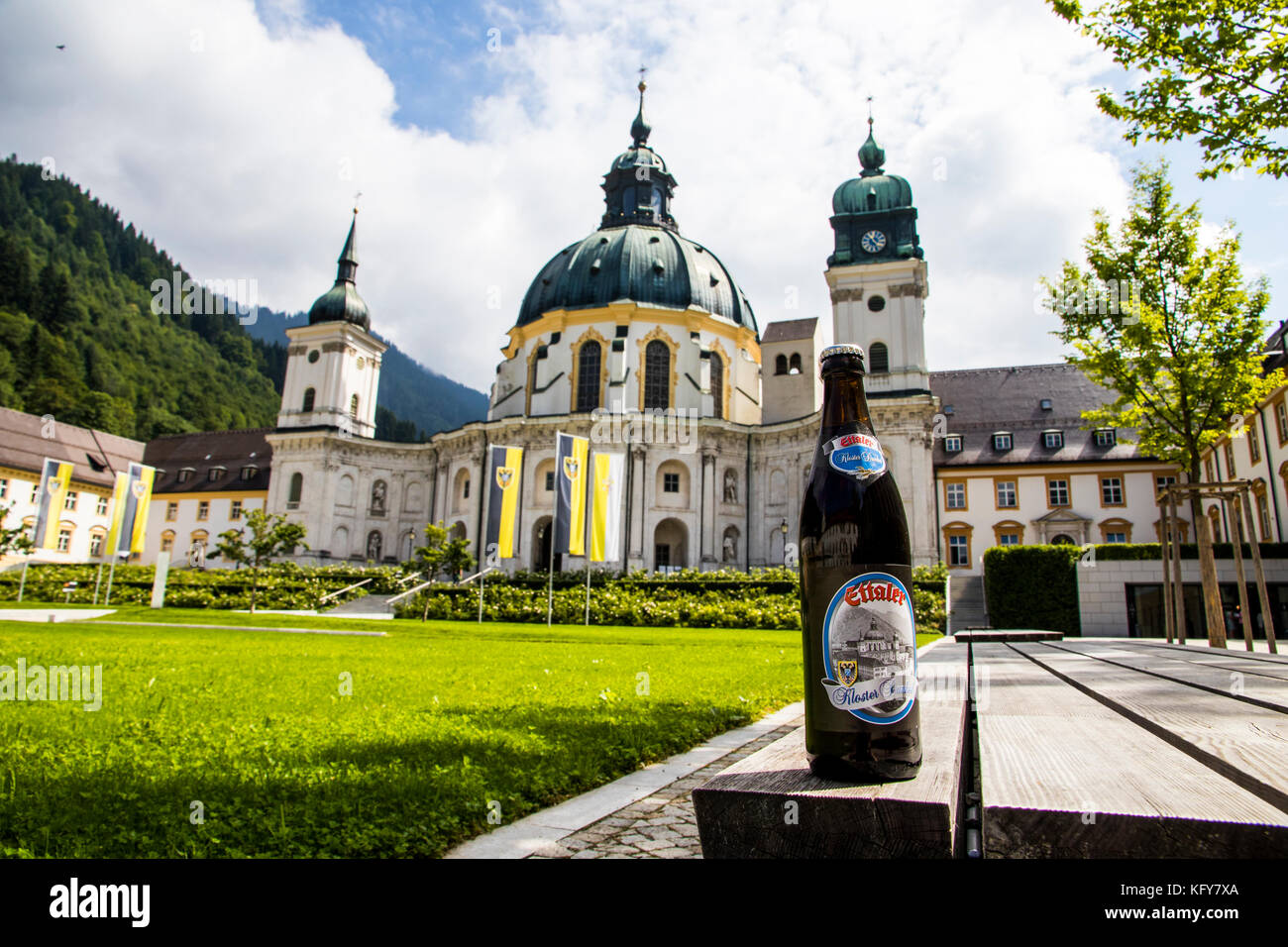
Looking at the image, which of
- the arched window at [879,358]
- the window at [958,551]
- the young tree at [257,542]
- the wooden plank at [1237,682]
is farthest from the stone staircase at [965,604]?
the young tree at [257,542]

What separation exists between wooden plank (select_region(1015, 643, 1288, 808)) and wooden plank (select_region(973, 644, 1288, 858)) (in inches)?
1.0

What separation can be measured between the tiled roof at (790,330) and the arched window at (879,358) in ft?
39.5

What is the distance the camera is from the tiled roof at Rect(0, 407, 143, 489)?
56.6m

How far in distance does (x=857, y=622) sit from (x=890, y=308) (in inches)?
1729

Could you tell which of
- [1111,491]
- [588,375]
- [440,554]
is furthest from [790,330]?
[440,554]

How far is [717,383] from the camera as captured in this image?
5028 centimetres

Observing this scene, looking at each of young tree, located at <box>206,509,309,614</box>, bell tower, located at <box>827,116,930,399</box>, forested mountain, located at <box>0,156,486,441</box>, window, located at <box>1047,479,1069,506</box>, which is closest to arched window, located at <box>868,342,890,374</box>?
bell tower, located at <box>827,116,930,399</box>

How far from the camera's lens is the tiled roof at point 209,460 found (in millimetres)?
62500

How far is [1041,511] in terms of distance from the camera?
42.9 m

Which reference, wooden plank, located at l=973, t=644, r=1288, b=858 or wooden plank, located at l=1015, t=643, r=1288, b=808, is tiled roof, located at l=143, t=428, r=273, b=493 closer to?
wooden plank, located at l=1015, t=643, r=1288, b=808

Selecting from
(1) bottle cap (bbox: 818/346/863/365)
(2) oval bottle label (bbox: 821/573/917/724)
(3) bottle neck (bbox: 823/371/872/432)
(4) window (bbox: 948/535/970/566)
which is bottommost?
(2) oval bottle label (bbox: 821/573/917/724)

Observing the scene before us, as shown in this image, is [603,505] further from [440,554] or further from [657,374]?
[657,374]

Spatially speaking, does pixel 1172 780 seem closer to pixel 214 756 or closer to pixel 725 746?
pixel 725 746

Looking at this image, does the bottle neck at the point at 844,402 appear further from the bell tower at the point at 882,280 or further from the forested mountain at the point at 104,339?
the forested mountain at the point at 104,339
